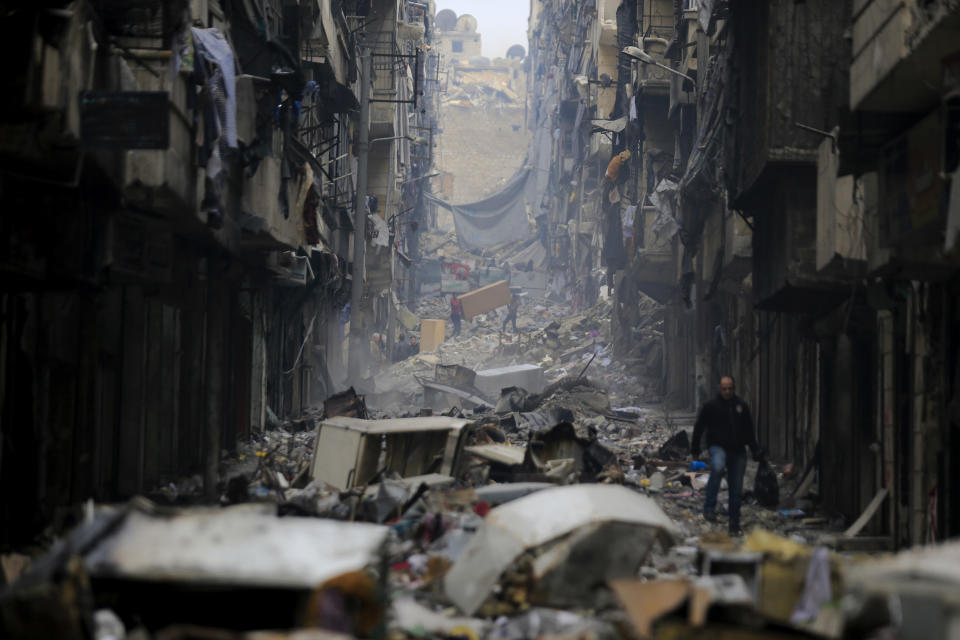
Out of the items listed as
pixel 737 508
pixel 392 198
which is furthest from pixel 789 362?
pixel 392 198

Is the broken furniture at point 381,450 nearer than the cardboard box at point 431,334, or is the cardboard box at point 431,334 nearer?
the broken furniture at point 381,450

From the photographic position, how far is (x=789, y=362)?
53.4 ft

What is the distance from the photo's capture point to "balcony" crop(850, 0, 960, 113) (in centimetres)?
668

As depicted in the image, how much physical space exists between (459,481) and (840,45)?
7.51 meters

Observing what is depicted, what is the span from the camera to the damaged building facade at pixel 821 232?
8148 mm

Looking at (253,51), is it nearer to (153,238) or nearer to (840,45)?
(153,238)

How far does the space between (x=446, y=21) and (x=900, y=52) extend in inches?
3944

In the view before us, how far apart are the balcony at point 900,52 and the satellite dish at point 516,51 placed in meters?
97.2

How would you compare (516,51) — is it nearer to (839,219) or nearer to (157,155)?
(839,219)

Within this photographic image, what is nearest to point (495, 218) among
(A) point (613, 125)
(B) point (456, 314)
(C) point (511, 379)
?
(B) point (456, 314)

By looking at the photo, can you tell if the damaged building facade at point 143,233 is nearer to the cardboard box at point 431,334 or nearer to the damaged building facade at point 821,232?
the damaged building facade at point 821,232

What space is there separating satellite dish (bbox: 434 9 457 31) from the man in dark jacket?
3778 inches

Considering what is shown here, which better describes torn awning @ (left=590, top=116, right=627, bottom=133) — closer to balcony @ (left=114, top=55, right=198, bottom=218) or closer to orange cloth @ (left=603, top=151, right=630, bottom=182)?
orange cloth @ (left=603, top=151, right=630, bottom=182)

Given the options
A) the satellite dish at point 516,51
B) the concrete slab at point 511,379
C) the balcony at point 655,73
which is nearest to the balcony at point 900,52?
the balcony at point 655,73
